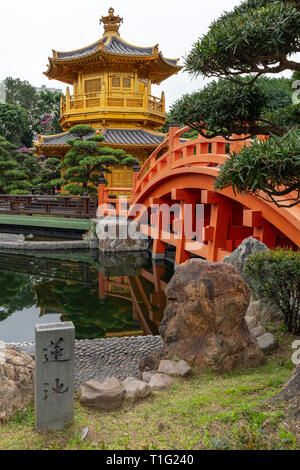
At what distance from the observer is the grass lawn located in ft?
9.21

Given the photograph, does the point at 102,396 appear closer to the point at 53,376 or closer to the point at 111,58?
the point at 53,376

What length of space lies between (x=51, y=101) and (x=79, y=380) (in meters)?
39.6

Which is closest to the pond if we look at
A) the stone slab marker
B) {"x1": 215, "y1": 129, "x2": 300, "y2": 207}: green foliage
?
the stone slab marker

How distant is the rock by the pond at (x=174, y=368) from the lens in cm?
426

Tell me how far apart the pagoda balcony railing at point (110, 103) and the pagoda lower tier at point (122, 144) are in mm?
1058

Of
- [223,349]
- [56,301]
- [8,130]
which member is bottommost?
[56,301]

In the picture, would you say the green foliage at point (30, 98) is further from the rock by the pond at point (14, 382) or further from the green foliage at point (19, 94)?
the rock by the pond at point (14, 382)

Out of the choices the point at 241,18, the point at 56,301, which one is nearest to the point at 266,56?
the point at 241,18

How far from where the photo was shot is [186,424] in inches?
123

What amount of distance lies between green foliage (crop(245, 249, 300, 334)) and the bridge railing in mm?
12371

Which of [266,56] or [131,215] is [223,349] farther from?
[131,215]

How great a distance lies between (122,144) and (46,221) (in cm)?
503

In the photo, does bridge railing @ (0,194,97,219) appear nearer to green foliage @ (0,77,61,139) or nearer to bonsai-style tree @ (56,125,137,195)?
bonsai-style tree @ (56,125,137,195)
